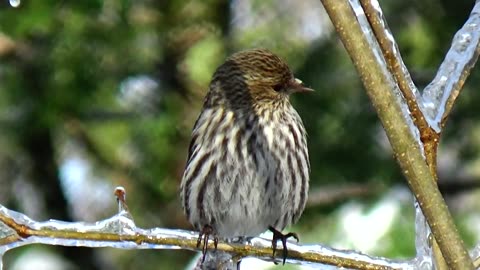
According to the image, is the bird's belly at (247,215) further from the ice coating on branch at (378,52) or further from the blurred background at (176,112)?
the ice coating on branch at (378,52)

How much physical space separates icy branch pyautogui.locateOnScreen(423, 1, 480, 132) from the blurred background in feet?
10.9

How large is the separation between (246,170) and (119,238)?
5.64 ft

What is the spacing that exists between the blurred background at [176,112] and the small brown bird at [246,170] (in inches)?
58.0

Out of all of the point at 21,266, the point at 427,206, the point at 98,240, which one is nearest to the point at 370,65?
the point at 427,206

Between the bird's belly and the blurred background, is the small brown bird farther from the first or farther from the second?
the blurred background

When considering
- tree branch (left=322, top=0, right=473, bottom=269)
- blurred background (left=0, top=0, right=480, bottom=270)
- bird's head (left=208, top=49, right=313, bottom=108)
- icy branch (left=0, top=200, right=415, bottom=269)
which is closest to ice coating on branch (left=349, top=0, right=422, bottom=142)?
tree branch (left=322, top=0, right=473, bottom=269)

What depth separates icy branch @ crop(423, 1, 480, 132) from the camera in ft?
8.00

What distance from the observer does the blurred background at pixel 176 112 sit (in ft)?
20.2

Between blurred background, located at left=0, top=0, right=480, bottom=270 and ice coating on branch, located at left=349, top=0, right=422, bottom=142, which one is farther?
blurred background, located at left=0, top=0, right=480, bottom=270

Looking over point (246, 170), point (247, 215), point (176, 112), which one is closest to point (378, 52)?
point (246, 170)

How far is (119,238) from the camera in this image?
99.7 inches

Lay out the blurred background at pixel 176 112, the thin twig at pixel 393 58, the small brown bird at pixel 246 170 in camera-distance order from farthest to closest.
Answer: the blurred background at pixel 176 112 < the small brown bird at pixel 246 170 < the thin twig at pixel 393 58

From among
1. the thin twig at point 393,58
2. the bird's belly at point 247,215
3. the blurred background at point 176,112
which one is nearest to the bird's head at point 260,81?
the bird's belly at point 247,215

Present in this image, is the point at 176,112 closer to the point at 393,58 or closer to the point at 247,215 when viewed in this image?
the point at 247,215
